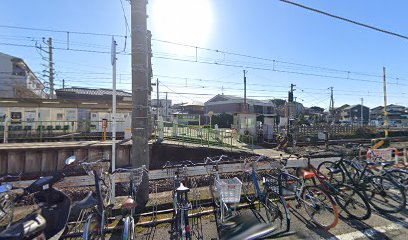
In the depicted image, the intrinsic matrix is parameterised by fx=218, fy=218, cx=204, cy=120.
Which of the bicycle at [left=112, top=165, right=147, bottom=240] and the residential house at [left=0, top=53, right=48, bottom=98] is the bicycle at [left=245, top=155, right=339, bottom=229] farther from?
the residential house at [left=0, top=53, right=48, bottom=98]

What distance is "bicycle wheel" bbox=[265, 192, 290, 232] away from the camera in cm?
351

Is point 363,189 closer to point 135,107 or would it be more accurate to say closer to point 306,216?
point 306,216

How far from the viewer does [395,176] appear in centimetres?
472

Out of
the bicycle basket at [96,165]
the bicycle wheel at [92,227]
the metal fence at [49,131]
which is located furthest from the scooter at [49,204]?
the metal fence at [49,131]

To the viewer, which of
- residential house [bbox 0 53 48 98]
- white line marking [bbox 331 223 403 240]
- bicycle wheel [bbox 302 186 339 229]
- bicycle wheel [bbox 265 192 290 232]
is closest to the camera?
white line marking [bbox 331 223 403 240]

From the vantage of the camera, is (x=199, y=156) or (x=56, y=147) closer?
(x=56, y=147)

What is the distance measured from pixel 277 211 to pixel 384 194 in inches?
105

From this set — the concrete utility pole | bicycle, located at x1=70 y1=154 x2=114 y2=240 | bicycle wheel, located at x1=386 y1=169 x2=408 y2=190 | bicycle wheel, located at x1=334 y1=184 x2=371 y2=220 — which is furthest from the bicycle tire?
bicycle wheel, located at x1=386 y1=169 x2=408 y2=190

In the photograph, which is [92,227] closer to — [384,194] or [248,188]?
[248,188]

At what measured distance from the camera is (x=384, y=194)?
14.8 feet

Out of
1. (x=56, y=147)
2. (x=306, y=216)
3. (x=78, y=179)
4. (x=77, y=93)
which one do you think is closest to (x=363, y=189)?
(x=306, y=216)

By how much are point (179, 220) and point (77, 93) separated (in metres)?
28.2

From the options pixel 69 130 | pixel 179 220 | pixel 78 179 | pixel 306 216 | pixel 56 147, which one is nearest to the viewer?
pixel 179 220

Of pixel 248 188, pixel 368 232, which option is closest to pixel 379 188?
pixel 368 232
